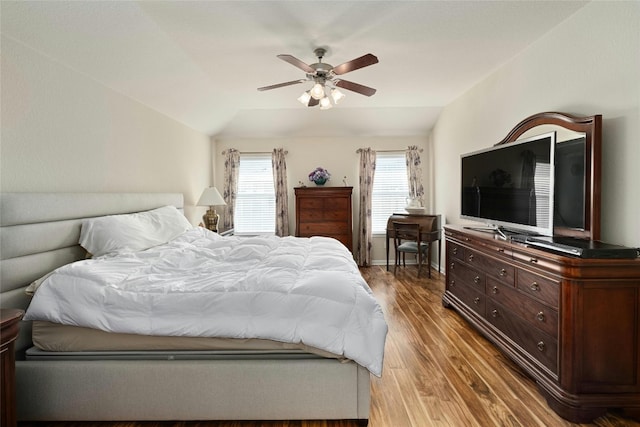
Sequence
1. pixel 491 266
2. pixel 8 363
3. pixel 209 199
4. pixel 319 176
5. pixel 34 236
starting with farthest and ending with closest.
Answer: pixel 319 176, pixel 209 199, pixel 491 266, pixel 34 236, pixel 8 363

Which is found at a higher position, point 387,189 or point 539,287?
point 387,189

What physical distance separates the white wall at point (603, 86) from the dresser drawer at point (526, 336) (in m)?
0.81

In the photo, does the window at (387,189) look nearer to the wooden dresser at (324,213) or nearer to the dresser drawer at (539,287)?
the wooden dresser at (324,213)

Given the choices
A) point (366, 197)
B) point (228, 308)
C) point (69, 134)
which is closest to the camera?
point (228, 308)

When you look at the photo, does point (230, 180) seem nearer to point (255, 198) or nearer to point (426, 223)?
point (255, 198)

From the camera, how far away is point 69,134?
252 centimetres

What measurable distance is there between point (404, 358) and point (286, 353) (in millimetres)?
1166

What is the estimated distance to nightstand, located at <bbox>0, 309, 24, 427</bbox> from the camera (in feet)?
4.70

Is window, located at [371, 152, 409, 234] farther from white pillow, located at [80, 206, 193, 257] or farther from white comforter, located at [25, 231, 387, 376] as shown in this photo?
white comforter, located at [25, 231, 387, 376]

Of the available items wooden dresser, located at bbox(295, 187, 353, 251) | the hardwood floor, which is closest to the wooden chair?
wooden dresser, located at bbox(295, 187, 353, 251)

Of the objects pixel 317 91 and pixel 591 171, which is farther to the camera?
pixel 317 91

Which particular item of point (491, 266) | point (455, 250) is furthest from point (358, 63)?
point (455, 250)

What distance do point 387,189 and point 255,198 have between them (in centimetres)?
245

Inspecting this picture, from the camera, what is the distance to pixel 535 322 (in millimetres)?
2121
